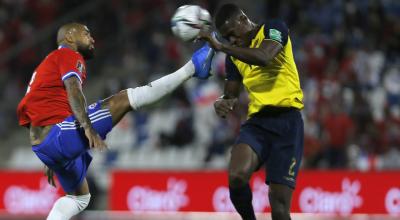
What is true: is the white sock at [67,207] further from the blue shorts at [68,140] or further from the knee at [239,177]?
the knee at [239,177]

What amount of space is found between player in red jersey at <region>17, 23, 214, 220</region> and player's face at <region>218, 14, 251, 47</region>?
45cm

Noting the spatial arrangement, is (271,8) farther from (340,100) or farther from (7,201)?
(7,201)

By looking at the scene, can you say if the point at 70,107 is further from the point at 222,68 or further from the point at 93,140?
the point at 222,68

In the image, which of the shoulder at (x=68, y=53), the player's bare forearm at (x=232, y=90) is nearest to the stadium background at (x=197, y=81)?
the player's bare forearm at (x=232, y=90)

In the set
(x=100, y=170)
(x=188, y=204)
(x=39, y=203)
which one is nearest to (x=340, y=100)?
(x=188, y=204)

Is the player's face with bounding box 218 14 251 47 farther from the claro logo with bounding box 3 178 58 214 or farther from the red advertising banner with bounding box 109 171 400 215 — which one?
the claro logo with bounding box 3 178 58 214

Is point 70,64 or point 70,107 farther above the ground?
point 70,64

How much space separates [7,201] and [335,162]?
5689 mm

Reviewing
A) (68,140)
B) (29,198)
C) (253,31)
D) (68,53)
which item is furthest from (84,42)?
(29,198)

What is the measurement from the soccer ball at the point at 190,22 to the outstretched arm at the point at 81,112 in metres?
0.98

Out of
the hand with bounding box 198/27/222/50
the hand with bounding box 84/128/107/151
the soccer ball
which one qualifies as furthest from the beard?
the hand with bounding box 198/27/222/50

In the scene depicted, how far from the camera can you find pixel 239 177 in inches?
286

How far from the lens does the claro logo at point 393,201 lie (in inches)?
530

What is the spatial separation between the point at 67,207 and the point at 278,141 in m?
1.94
